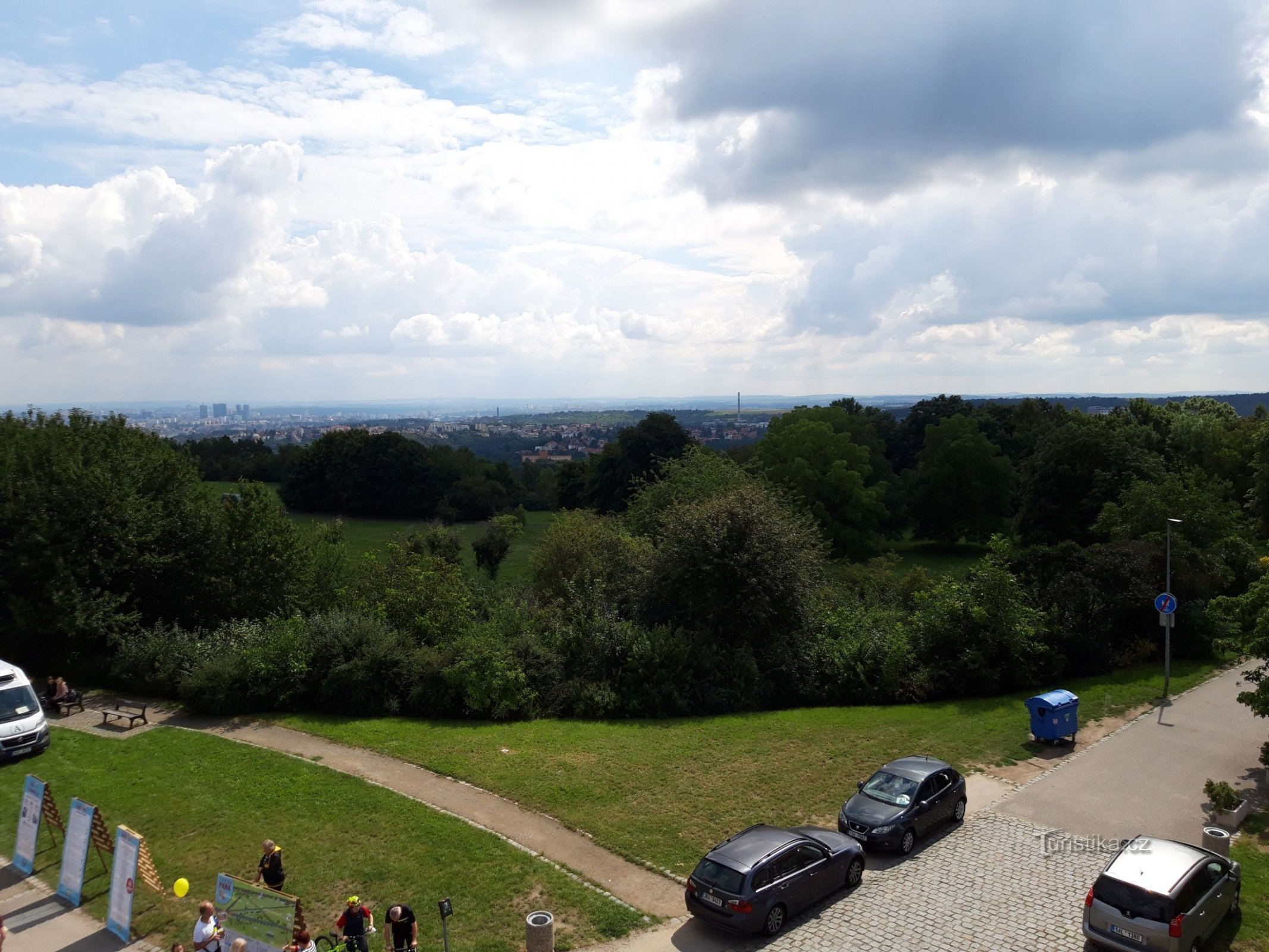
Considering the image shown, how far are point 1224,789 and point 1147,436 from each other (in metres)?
44.7

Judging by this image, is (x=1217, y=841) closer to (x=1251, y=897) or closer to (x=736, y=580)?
(x=1251, y=897)

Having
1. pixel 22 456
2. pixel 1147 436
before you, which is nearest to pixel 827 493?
pixel 1147 436

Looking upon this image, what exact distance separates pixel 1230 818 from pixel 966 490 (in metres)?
50.4

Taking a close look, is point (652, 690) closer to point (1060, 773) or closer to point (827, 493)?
point (1060, 773)

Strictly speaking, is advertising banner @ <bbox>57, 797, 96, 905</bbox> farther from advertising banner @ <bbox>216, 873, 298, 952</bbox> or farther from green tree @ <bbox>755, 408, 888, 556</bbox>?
green tree @ <bbox>755, 408, 888, 556</bbox>

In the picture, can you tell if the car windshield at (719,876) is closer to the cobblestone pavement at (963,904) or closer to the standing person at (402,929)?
the cobblestone pavement at (963,904)

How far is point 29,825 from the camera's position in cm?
1444

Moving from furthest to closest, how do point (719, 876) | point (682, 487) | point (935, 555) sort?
point (935, 555) → point (682, 487) → point (719, 876)

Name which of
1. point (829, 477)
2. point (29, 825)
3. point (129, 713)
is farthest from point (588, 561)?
point (829, 477)

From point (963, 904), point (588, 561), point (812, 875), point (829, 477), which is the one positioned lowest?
point (963, 904)

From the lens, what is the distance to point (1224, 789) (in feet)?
49.4

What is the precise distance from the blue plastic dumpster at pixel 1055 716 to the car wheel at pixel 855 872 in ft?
26.7

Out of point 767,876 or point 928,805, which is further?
point 928,805

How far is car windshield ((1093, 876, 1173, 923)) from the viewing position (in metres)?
10.8
